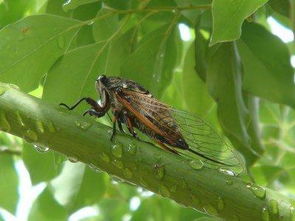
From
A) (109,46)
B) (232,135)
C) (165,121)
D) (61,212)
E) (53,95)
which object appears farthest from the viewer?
(61,212)

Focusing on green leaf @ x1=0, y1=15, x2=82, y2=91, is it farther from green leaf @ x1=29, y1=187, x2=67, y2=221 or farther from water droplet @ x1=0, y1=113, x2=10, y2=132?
green leaf @ x1=29, y1=187, x2=67, y2=221

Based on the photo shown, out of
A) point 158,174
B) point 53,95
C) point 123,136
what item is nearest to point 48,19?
point 53,95

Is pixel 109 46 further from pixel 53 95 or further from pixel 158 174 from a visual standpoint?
pixel 158 174

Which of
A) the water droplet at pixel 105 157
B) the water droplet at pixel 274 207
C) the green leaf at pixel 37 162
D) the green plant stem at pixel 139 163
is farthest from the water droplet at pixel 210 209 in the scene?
the green leaf at pixel 37 162

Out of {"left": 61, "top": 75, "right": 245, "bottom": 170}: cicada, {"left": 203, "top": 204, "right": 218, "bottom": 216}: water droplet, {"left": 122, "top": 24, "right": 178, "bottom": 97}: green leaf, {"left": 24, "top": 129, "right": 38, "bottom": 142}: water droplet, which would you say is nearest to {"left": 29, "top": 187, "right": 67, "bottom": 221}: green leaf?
{"left": 122, "top": 24, "right": 178, "bottom": 97}: green leaf

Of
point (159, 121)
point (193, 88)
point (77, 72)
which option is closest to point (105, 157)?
point (159, 121)

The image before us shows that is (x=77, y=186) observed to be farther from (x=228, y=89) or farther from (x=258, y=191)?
(x=258, y=191)

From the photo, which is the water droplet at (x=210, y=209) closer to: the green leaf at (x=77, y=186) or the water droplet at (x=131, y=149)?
the water droplet at (x=131, y=149)
